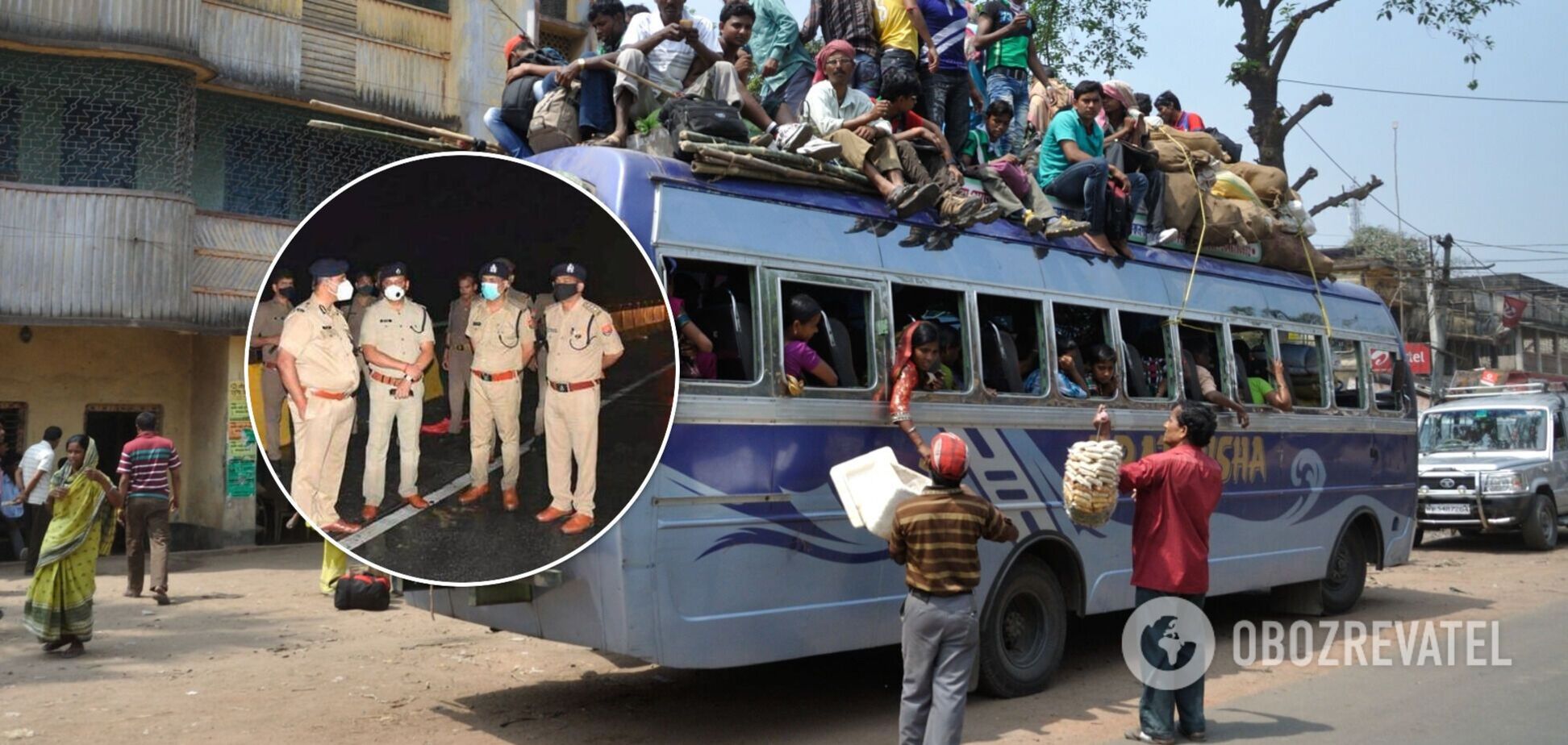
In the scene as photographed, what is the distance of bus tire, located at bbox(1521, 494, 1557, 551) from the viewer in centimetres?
1694

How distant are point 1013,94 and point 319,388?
7.47 meters

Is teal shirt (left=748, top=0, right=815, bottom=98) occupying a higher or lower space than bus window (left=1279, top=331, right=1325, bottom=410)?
higher

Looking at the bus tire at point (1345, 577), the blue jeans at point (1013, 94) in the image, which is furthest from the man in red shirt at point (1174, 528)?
the bus tire at point (1345, 577)

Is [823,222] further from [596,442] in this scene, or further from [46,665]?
[46,665]

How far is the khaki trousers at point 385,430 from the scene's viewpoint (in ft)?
16.6

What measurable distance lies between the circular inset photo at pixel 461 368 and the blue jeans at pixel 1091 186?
14.0ft

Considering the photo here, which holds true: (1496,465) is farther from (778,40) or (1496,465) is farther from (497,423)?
A: (497,423)

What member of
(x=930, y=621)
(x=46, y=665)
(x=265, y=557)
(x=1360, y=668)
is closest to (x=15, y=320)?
(x=265, y=557)

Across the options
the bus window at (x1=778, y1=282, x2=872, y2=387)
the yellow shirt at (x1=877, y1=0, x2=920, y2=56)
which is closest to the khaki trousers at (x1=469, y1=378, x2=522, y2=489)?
the bus window at (x1=778, y1=282, x2=872, y2=387)

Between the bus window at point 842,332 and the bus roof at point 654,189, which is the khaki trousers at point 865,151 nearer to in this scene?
the bus roof at point 654,189

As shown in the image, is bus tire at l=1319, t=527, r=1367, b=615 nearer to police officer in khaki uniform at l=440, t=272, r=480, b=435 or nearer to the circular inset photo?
the circular inset photo

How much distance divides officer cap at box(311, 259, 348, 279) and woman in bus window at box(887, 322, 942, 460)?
9.22 ft

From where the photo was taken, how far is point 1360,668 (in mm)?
8586

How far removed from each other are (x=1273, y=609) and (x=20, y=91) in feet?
45.3
